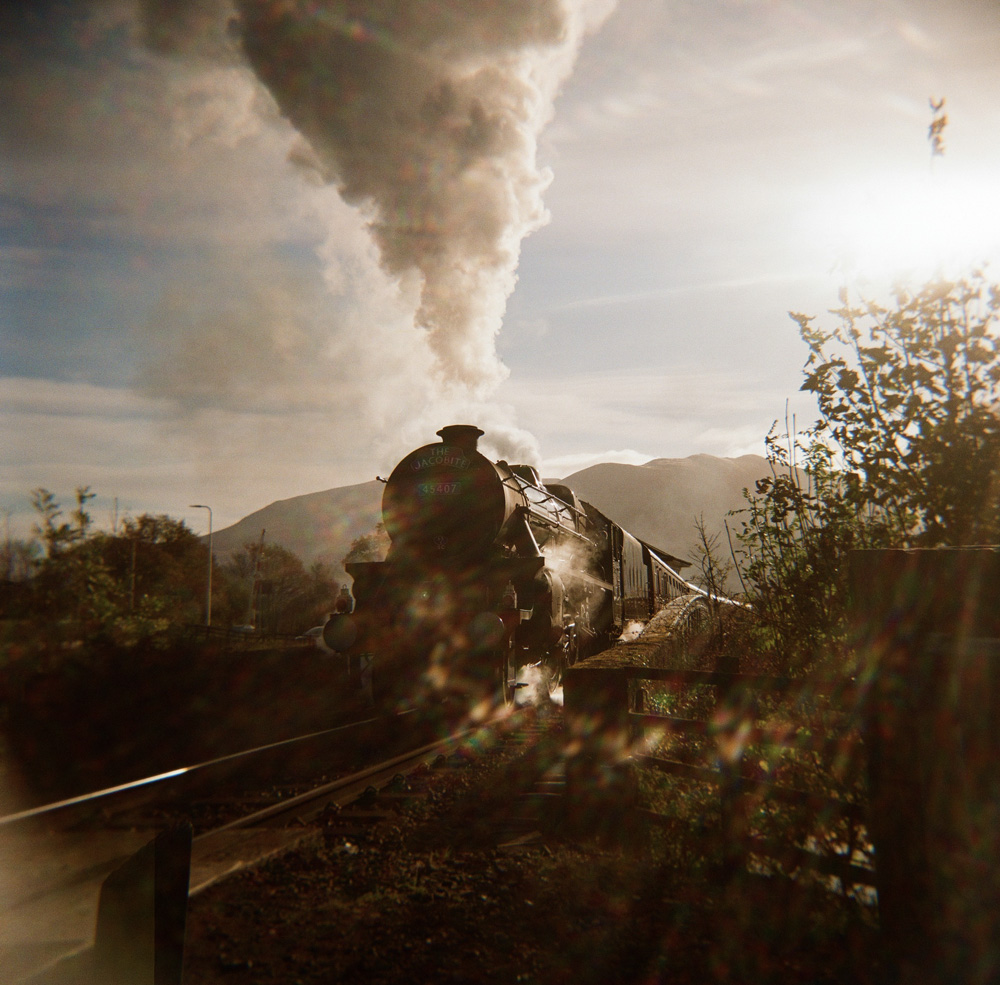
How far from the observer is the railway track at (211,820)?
3184 millimetres

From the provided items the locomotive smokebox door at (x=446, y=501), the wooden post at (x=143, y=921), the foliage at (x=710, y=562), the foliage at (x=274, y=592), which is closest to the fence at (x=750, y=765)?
the wooden post at (x=143, y=921)

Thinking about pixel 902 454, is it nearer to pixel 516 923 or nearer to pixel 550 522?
pixel 516 923

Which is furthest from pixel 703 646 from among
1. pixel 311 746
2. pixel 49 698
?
pixel 49 698

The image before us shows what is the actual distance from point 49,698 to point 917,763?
42.4 ft

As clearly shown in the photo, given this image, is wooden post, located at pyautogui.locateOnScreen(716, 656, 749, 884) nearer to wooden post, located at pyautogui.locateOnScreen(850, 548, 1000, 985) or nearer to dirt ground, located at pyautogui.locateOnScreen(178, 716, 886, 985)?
dirt ground, located at pyautogui.locateOnScreen(178, 716, 886, 985)

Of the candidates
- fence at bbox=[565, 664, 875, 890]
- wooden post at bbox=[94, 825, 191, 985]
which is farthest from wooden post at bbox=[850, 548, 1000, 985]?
wooden post at bbox=[94, 825, 191, 985]

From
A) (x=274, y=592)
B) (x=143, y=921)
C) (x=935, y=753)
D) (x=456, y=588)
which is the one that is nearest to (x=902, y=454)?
(x=935, y=753)

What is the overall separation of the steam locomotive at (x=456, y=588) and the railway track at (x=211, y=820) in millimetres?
1376

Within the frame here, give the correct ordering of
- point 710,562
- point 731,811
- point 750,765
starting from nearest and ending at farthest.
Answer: point 731,811, point 750,765, point 710,562

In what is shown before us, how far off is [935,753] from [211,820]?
463cm

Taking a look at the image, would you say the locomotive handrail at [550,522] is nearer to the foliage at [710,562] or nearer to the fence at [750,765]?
the foliage at [710,562]

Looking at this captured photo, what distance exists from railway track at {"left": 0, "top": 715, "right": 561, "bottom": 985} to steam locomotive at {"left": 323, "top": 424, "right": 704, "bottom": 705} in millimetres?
1376

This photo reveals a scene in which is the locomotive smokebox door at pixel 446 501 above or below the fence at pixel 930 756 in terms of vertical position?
above

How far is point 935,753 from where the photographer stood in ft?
7.43
